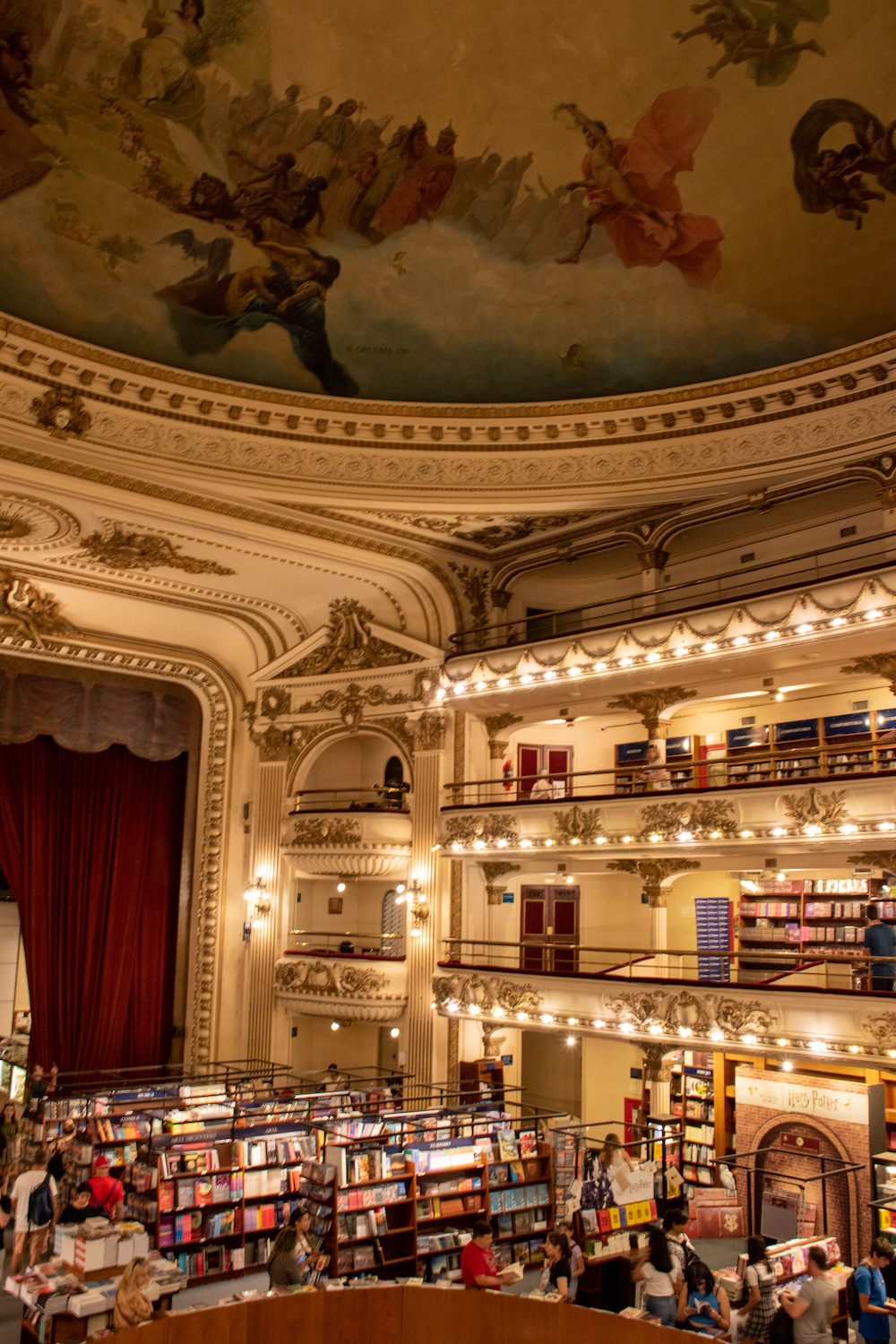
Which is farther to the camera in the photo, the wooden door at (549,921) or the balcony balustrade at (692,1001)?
the wooden door at (549,921)

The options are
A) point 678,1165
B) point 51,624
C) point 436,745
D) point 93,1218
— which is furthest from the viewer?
point 51,624

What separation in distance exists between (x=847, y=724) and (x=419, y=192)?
30.7ft

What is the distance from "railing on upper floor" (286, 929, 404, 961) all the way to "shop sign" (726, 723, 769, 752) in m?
6.24

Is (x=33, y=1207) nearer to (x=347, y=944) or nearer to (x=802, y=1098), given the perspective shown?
(x=347, y=944)

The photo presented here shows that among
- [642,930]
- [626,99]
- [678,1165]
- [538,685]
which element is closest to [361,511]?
[538,685]

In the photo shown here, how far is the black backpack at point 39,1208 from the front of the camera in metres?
10.5

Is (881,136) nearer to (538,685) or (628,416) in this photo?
(628,416)

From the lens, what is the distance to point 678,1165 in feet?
42.0

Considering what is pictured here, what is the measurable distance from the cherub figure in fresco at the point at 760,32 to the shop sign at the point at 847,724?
809 centimetres

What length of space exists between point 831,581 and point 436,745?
7.29 metres

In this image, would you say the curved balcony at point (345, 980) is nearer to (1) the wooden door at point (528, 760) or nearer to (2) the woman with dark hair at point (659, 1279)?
(1) the wooden door at point (528, 760)

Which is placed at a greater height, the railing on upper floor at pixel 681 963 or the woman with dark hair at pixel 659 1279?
the railing on upper floor at pixel 681 963

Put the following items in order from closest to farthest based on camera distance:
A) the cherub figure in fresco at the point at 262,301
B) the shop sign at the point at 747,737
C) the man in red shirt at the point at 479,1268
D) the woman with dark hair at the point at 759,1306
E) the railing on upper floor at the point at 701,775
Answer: the woman with dark hair at the point at 759,1306
the man in red shirt at the point at 479,1268
the railing on upper floor at the point at 701,775
the cherub figure in fresco at the point at 262,301
the shop sign at the point at 747,737

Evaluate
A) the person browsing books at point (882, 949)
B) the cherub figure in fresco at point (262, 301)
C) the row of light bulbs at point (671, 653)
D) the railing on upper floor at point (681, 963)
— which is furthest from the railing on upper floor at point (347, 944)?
the cherub figure in fresco at point (262, 301)
